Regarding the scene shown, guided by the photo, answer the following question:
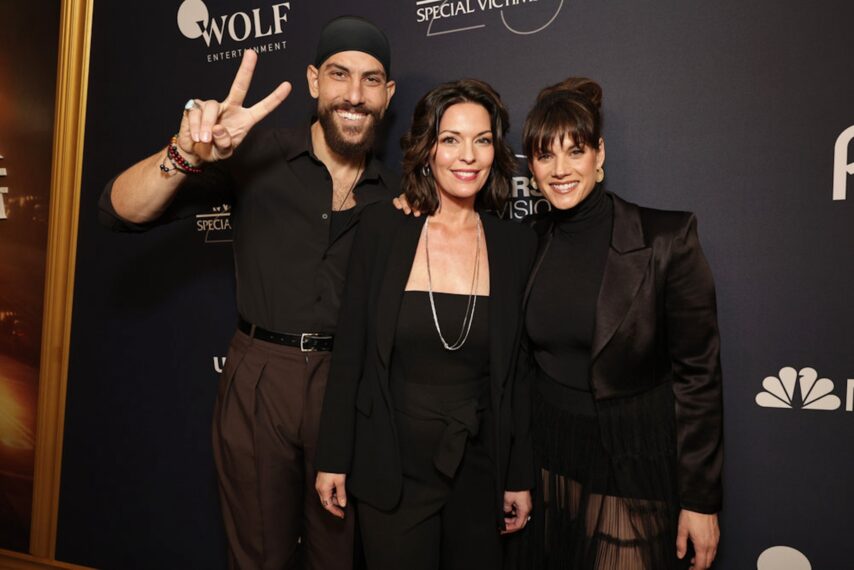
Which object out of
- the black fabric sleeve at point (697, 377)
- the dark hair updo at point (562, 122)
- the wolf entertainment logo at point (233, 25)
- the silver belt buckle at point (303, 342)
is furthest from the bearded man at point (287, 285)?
the black fabric sleeve at point (697, 377)

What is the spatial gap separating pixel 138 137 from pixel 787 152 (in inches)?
98.4

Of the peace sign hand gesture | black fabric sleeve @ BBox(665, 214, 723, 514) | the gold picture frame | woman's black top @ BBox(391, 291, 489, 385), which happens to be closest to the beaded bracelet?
the peace sign hand gesture

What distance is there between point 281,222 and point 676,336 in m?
1.13

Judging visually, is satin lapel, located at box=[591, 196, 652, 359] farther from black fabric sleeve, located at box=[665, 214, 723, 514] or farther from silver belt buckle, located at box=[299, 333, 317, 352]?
silver belt buckle, located at box=[299, 333, 317, 352]

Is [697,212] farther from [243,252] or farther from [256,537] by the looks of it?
[256,537]

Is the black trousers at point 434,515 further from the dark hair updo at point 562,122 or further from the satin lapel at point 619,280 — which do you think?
the dark hair updo at point 562,122

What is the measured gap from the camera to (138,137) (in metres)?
2.56

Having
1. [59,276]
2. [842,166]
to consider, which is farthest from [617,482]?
[59,276]

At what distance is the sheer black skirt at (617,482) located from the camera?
4.61 ft

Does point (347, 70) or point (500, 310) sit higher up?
point (347, 70)

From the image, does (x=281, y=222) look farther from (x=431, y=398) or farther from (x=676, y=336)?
(x=676, y=336)

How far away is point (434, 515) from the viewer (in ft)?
4.93

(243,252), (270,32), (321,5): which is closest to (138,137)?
(270,32)

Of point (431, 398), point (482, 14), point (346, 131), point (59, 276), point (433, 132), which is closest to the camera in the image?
point (431, 398)
